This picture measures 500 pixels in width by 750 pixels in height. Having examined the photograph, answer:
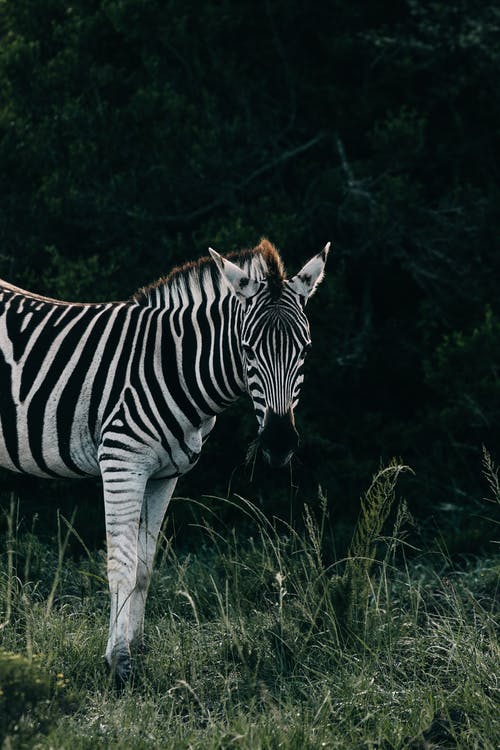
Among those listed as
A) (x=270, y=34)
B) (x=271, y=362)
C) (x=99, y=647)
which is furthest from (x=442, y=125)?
(x=99, y=647)

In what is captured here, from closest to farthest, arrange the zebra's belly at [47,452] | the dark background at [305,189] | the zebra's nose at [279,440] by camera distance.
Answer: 1. the zebra's nose at [279,440]
2. the zebra's belly at [47,452]
3. the dark background at [305,189]

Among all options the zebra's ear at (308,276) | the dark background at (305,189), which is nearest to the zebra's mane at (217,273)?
the zebra's ear at (308,276)

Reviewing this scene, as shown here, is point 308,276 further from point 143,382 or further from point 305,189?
point 305,189

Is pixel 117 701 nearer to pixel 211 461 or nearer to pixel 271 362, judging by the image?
pixel 271 362

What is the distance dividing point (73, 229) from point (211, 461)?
2575 millimetres

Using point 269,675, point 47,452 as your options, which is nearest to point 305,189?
point 47,452

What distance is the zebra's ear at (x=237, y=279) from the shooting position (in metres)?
5.35

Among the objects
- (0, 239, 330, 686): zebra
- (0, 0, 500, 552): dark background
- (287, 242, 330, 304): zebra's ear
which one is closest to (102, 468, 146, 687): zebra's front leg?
(0, 239, 330, 686): zebra

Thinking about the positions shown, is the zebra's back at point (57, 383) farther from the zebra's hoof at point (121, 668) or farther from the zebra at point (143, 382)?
the zebra's hoof at point (121, 668)

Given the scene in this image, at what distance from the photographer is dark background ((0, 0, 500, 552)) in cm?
912

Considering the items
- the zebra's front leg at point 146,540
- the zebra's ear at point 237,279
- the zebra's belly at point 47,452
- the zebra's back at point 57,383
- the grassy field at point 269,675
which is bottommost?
the grassy field at point 269,675

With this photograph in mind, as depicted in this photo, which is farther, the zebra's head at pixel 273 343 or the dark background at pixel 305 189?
the dark background at pixel 305 189

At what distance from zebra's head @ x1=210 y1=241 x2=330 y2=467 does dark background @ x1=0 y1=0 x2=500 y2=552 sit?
10.7 feet

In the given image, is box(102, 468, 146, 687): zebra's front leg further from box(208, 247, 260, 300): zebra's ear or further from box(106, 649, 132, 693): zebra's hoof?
box(208, 247, 260, 300): zebra's ear
